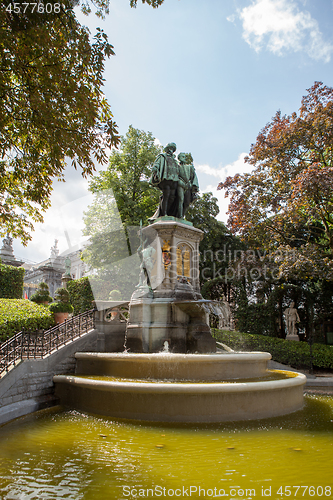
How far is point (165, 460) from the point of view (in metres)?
4.28

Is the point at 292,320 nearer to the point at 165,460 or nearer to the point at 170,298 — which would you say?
the point at 170,298

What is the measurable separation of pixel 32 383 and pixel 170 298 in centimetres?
397

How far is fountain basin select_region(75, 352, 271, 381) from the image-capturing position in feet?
23.5

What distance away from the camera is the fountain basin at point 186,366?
716 centimetres

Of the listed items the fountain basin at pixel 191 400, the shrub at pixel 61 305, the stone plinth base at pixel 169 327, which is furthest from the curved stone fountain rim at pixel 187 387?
the shrub at pixel 61 305

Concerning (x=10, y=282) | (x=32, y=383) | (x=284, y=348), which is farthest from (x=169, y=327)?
(x=10, y=282)

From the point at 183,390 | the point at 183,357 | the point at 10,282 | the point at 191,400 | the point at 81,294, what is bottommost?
the point at 191,400

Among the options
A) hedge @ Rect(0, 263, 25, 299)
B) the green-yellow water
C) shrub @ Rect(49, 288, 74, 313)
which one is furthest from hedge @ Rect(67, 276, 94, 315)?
the green-yellow water

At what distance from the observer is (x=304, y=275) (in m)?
15.4

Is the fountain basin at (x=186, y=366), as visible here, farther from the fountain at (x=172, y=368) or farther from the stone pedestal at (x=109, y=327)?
the stone pedestal at (x=109, y=327)

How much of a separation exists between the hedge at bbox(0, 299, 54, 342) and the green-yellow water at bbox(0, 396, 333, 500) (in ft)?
20.8

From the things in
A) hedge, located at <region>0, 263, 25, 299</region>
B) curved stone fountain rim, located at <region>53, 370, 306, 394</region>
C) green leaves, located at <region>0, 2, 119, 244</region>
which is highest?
green leaves, located at <region>0, 2, 119, 244</region>

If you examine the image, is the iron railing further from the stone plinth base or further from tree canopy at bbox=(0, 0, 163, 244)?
tree canopy at bbox=(0, 0, 163, 244)

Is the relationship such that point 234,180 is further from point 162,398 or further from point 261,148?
point 162,398
